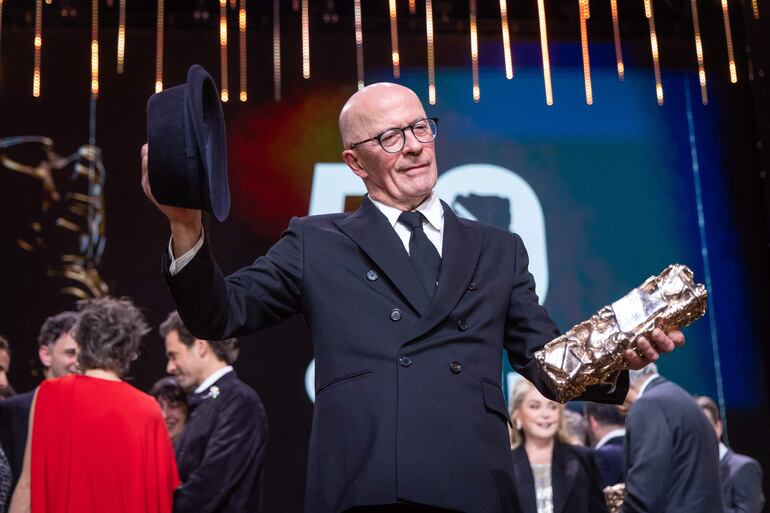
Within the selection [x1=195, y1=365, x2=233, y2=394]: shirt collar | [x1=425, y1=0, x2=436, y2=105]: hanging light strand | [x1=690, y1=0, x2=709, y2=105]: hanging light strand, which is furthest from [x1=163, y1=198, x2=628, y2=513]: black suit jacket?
[x1=690, y1=0, x2=709, y2=105]: hanging light strand

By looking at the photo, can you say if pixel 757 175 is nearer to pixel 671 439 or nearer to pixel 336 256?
pixel 671 439

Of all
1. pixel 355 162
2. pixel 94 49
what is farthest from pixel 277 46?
pixel 355 162

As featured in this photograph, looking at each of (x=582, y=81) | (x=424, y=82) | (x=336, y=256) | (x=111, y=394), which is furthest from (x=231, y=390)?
(x=582, y=81)

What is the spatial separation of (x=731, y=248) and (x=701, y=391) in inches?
33.7

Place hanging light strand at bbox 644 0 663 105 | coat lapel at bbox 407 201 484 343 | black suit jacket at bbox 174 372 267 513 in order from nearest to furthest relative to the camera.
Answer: coat lapel at bbox 407 201 484 343 → black suit jacket at bbox 174 372 267 513 → hanging light strand at bbox 644 0 663 105

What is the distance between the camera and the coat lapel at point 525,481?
143 inches

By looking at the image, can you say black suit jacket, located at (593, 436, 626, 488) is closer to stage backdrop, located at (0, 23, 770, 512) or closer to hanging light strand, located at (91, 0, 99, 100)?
stage backdrop, located at (0, 23, 770, 512)

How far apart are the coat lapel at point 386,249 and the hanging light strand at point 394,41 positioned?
157 inches

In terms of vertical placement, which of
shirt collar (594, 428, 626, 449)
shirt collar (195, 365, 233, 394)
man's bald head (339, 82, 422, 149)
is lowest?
shirt collar (594, 428, 626, 449)

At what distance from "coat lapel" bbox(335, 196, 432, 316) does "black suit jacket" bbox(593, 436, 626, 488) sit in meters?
2.61

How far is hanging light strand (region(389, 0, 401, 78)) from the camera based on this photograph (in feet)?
18.7

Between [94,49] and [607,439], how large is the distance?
3.49m

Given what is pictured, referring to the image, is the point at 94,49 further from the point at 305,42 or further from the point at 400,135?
the point at 400,135

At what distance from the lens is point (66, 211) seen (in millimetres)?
5383
